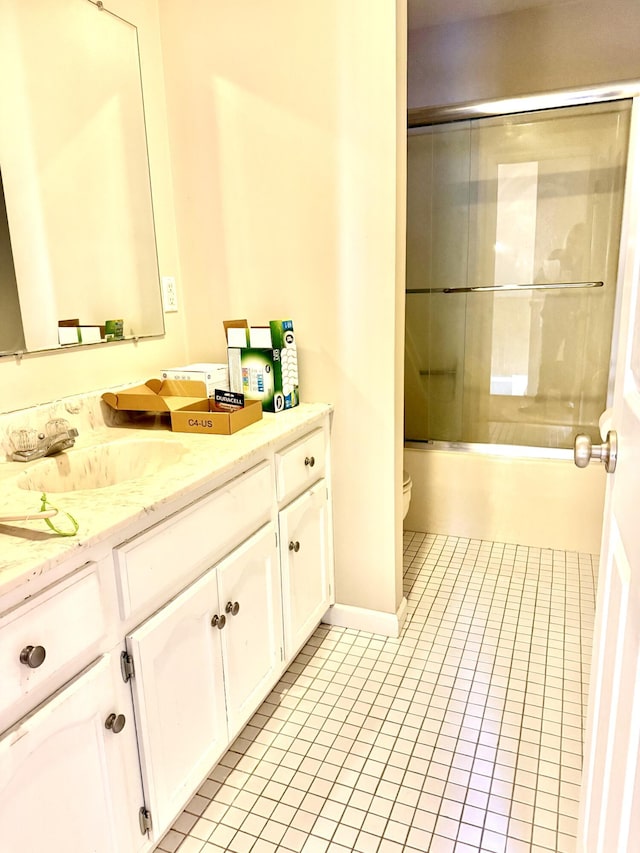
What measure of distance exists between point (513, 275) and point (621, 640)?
7.98ft

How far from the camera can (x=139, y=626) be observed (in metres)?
1.07

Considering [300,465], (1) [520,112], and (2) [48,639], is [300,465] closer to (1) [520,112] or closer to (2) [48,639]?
(2) [48,639]

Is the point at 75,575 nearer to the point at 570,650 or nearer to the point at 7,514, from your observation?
the point at 7,514

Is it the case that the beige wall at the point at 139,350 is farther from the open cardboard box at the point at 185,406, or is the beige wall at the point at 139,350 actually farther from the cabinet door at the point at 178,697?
the cabinet door at the point at 178,697

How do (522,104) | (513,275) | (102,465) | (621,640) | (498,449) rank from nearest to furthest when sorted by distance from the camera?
(621,640)
(102,465)
(522,104)
(498,449)
(513,275)

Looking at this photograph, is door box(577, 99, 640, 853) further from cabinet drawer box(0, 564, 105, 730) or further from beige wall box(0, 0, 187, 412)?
beige wall box(0, 0, 187, 412)

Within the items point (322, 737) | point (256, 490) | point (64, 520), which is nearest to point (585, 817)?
point (322, 737)

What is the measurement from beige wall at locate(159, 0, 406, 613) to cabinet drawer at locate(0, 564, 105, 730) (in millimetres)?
1108

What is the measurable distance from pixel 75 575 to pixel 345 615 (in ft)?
4.35

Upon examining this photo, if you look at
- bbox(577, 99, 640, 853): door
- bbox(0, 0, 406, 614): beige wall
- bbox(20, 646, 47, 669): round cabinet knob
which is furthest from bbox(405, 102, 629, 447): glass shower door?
bbox(20, 646, 47, 669): round cabinet knob

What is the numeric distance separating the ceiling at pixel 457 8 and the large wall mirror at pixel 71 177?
1437mm

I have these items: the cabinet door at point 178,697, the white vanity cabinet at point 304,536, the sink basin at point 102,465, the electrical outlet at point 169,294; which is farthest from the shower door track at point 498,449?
the cabinet door at point 178,697

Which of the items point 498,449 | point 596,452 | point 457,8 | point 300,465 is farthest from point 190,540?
point 457,8

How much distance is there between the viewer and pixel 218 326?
2.00 m
